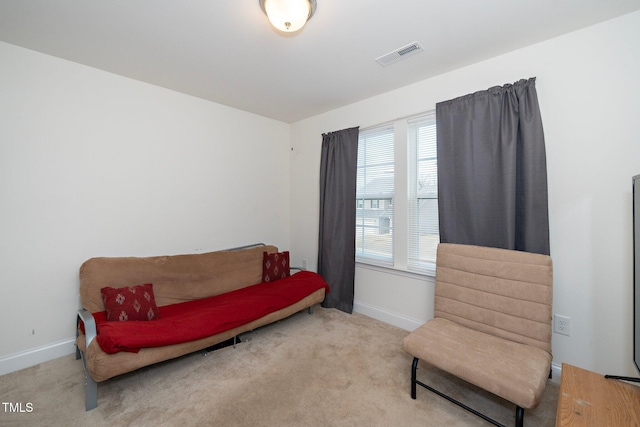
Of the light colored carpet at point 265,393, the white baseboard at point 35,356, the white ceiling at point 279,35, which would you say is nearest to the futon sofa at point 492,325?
the light colored carpet at point 265,393

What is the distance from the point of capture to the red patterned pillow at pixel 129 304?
2.11 meters

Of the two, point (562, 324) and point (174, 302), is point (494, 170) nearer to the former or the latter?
point (562, 324)

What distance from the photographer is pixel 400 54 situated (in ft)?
7.30

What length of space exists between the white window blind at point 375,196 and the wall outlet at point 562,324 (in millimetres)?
1448

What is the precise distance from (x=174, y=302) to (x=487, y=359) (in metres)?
2.73

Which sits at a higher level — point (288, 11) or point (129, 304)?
point (288, 11)

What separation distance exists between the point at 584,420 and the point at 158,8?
3079 mm

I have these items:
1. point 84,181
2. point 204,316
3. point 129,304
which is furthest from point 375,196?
point 84,181

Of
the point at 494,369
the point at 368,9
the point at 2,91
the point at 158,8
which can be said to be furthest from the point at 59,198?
the point at 494,369

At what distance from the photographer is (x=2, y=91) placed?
6.85 feet

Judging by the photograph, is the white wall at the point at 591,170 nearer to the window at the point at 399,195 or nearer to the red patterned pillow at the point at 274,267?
the window at the point at 399,195

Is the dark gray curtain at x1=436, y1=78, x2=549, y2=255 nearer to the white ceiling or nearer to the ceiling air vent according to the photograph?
the white ceiling

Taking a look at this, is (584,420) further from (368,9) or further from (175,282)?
(175,282)

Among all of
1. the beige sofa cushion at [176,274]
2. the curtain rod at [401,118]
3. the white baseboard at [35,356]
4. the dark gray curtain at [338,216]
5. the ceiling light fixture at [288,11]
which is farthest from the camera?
the dark gray curtain at [338,216]
